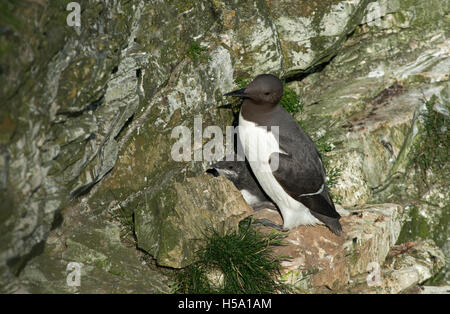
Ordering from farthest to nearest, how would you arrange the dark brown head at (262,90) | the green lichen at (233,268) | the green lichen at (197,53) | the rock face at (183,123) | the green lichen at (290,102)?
1. the green lichen at (290,102)
2. the green lichen at (197,53)
3. the dark brown head at (262,90)
4. the green lichen at (233,268)
5. the rock face at (183,123)

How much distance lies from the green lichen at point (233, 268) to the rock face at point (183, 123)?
0.58ft

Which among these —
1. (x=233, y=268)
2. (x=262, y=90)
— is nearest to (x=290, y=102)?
(x=262, y=90)

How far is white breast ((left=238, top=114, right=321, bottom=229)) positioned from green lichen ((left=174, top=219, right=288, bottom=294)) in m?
0.74

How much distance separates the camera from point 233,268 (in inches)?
207

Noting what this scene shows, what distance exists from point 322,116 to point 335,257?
235 cm

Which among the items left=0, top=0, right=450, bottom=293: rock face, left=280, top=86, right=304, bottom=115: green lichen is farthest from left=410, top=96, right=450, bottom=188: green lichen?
left=280, top=86, right=304, bottom=115: green lichen

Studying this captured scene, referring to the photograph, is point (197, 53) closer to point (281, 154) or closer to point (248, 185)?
point (281, 154)

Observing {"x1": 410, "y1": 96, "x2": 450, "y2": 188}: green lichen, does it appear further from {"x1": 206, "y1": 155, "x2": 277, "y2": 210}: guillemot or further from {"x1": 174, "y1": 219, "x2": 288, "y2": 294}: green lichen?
{"x1": 174, "y1": 219, "x2": 288, "y2": 294}: green lichen

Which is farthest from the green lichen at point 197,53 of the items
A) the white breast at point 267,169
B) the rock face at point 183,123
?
the white breast at point 267,169

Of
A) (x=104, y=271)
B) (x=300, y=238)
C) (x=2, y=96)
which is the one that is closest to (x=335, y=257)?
(x=300, y=238)

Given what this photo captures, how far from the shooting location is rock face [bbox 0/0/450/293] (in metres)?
4.10

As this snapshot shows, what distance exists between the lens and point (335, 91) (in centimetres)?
780

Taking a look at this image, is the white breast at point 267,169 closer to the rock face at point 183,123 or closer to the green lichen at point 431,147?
the rock face at point 183,123

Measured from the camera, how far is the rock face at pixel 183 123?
4.10 m
